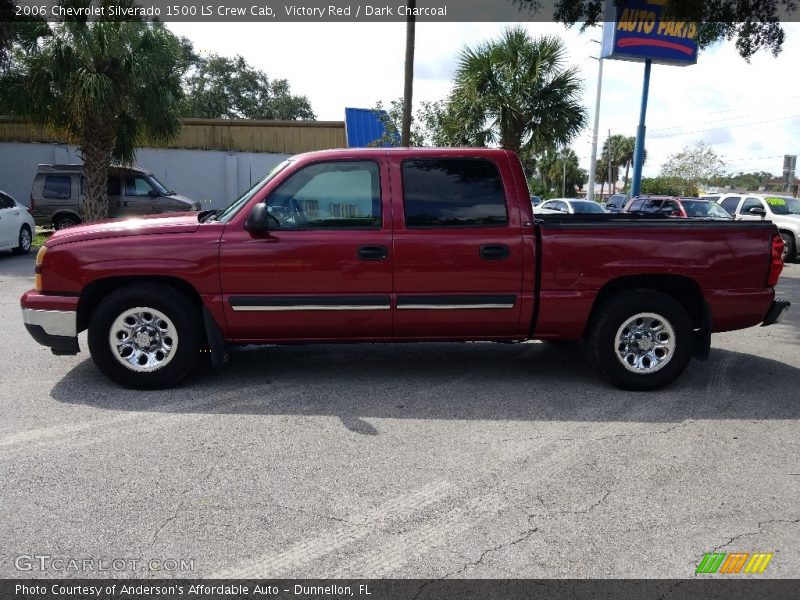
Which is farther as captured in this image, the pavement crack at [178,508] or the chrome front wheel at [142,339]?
the chrome front wheel at [142,339]

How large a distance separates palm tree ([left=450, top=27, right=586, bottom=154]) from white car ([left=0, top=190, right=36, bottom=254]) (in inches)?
407

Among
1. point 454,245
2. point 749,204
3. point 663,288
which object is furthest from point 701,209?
point 454,245

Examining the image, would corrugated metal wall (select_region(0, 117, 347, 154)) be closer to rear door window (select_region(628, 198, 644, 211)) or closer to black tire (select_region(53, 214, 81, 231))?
black tire (select_region(53, 214, 81, 231))

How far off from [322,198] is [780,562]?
367 cm

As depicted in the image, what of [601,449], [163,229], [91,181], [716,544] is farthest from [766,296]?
[91,181]

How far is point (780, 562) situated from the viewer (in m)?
2.94

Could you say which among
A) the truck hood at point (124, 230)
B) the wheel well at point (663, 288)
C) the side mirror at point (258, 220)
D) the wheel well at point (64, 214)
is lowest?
the wheel well at point (64, 214)

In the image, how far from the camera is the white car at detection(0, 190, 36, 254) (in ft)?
44.4

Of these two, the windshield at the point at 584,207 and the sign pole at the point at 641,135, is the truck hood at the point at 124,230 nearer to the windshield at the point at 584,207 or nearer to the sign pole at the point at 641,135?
the windshield at the point at 584,207

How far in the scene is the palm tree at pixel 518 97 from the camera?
1745 centimetres

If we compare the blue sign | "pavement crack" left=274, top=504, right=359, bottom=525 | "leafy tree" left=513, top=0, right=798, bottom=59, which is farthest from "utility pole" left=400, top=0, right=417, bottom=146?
the blue sign

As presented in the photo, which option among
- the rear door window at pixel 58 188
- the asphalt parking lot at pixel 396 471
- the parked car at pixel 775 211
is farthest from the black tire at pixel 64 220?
the parked car at pixel 775 211

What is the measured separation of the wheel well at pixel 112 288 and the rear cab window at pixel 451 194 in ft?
5.76

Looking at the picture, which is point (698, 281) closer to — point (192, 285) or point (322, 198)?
point (322, 198)
